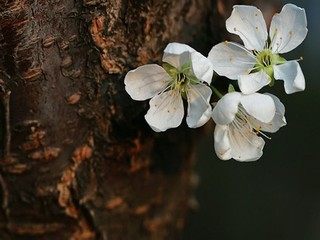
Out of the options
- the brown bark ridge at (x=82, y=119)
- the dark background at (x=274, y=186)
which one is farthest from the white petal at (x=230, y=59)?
the dark background at (x=274, y=186)

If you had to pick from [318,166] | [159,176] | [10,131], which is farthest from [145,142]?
A: [318,166]

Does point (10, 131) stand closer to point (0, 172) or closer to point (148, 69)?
point (0, 172)

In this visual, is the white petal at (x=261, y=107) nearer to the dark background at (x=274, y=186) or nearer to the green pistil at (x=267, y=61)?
the green pistil at (x=267, y=61)

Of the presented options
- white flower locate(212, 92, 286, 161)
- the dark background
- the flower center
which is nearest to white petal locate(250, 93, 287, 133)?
white flower locate(212, 92, 286, 161)

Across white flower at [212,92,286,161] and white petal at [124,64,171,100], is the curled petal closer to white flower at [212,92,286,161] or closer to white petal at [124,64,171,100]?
white flower at [212,92,286,161]

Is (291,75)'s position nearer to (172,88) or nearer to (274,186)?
(172,88)

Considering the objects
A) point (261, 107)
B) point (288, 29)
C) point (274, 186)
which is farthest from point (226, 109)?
point (274, 186)
